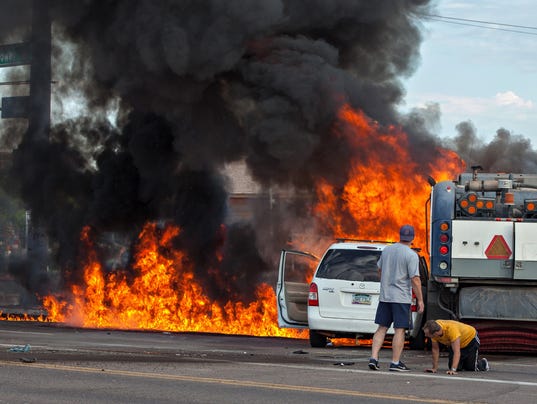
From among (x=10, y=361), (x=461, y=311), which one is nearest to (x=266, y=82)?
(x=461, y=311)

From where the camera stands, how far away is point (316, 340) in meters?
17.1

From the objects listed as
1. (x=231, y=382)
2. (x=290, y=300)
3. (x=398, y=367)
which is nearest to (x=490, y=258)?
(x=290, y=300)

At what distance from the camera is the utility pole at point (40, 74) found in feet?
89.2

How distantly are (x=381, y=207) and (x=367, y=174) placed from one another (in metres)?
0.84

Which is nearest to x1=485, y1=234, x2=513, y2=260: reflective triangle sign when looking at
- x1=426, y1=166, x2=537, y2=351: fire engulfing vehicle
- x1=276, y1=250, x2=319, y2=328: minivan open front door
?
x1=426, y1=166, x2=537, y2=351: fire engulfing vehicle

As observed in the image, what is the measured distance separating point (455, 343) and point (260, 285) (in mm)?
11702

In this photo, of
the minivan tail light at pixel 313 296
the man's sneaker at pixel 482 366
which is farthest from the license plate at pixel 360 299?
the man's sneaker at pixel 482 366

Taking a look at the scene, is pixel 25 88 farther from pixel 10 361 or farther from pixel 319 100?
pixel 10 361

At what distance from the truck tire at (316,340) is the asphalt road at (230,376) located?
7.2 inches

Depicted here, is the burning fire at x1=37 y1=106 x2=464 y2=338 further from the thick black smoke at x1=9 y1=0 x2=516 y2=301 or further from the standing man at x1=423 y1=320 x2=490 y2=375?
the standing man at x1=423 y1=320 x2=490 y2=375

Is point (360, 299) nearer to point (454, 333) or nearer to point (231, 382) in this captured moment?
point (454, 333)

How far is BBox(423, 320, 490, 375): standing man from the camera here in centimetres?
1258

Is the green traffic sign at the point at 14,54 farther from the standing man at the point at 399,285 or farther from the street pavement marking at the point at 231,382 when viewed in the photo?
the standing man at the point at 399,285

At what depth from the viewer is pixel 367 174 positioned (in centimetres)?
2281
